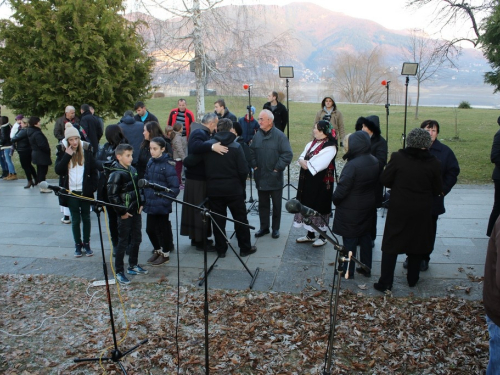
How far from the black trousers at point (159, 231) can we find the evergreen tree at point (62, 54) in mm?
6330

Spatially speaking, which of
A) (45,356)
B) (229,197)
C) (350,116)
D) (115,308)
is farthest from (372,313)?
(350,116)

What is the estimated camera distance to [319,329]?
4.44 meters

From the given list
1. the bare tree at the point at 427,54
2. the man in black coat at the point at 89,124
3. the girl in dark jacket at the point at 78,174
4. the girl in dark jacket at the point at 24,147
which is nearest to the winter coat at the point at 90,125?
the man in black coat at the point at 89,124

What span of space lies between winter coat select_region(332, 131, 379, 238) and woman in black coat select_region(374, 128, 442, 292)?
0.34 meters

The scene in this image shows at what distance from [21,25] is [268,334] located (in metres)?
10.7

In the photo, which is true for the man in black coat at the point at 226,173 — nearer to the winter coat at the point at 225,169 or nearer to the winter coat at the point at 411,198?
the winter coat at the point at 225,169

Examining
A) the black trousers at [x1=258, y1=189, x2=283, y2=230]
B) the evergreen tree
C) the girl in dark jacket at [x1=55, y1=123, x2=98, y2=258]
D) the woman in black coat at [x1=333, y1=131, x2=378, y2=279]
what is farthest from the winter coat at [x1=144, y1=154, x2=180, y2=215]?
the evergreen tree

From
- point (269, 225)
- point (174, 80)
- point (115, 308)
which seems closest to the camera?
point (115, 308)

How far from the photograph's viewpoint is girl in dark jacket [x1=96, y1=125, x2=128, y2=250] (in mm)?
5695

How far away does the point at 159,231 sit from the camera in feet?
20.2

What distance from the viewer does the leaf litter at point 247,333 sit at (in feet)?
13.0

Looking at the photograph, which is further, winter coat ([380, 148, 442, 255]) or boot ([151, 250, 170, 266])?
boot ([151, 250, 170, 266])

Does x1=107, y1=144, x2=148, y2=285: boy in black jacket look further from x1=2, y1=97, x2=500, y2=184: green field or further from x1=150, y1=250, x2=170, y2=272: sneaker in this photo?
x1=2, y1=97, x2=500, y2=184: green field

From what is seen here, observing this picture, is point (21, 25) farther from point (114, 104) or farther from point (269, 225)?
point (269, 225)
